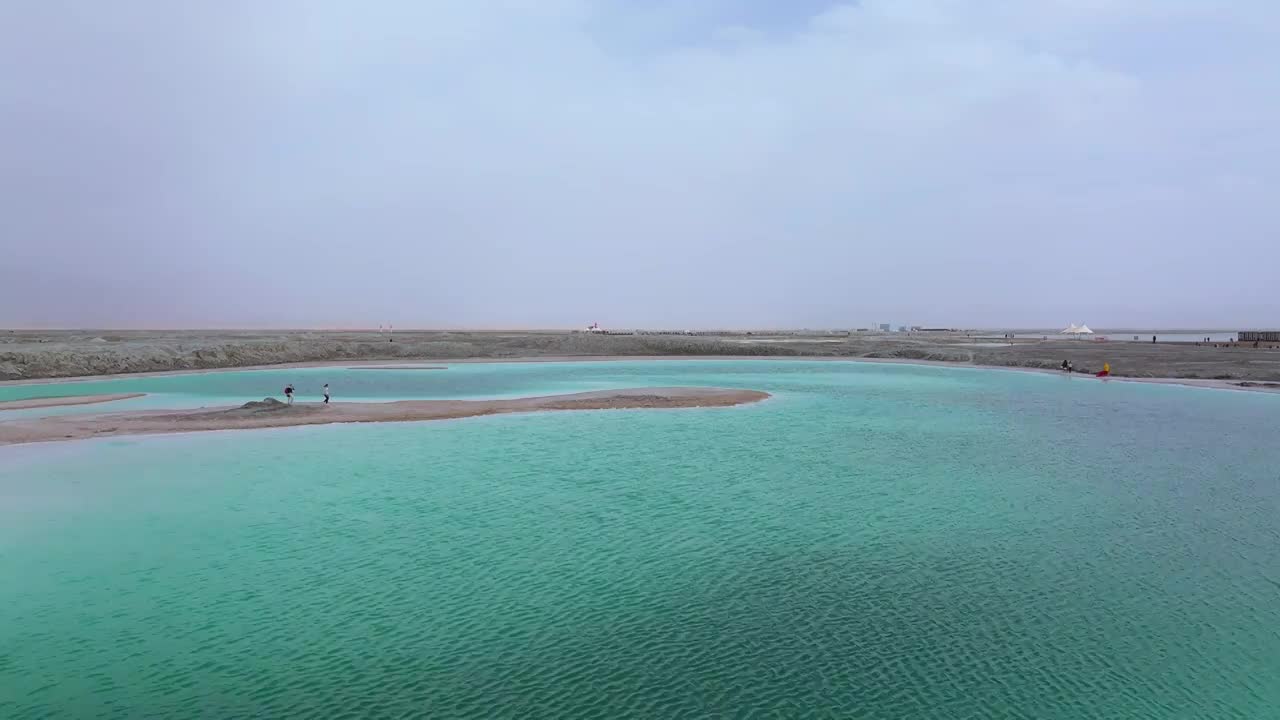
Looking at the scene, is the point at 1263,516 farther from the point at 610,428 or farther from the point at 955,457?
the point at 610,428

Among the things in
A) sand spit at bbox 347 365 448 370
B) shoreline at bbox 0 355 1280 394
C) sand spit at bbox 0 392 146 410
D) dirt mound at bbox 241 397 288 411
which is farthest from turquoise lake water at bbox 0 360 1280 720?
sand spit at bbox 347 365 448 370

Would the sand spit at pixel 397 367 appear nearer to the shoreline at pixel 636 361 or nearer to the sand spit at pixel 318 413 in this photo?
the shoreline at pixel 636 361

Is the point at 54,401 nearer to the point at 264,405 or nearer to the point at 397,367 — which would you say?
the point at 264,405

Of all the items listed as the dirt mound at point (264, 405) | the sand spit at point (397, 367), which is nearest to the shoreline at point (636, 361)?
the sand spit at point (397, 367)

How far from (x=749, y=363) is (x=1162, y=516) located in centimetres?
8190

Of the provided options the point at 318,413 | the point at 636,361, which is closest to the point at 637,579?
the point at 318,413

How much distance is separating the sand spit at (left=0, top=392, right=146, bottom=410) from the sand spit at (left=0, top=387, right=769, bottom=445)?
937cm

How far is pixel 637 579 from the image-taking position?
15.8 meters

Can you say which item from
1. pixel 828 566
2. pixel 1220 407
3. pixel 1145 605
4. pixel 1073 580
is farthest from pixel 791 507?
pixel 1220 407

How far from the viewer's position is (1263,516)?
2117cm

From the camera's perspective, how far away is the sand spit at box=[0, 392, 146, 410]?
44.1m

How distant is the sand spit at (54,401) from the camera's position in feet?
145

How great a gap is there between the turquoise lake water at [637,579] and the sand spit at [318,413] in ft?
11.1

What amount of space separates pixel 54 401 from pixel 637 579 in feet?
169
